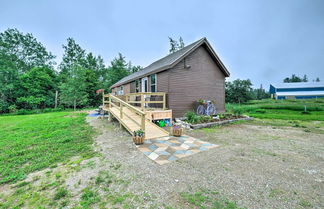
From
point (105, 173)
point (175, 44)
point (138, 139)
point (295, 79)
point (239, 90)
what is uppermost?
point (175, 44)

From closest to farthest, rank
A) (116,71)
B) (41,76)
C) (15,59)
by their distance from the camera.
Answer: (41,76) < (15,59) < (116,71)

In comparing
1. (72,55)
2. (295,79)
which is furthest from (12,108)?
(295,79)

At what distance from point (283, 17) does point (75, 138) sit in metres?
24.7

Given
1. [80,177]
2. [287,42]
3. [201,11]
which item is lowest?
[80,177]

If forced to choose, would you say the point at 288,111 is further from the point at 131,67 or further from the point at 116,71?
the point at 131,67

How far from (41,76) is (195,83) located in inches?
906

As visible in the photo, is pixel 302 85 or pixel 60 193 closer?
pixel 60 193

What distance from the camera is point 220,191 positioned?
2.03 metres

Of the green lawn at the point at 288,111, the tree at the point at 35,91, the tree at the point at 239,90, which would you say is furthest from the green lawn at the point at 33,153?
the tree at the point at 239,90

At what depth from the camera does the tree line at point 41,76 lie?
17.7 m

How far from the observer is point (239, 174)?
2.48 meters

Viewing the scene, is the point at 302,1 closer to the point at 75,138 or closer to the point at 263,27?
the point at 263,27

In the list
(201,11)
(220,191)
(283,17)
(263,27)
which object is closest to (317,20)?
(283,17)

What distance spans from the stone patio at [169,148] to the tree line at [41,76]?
59.5 feet
